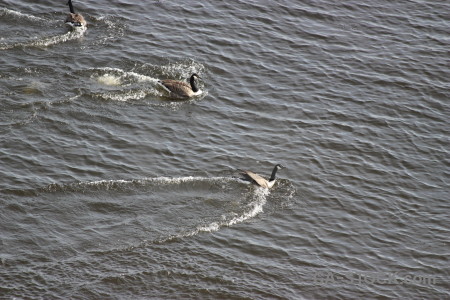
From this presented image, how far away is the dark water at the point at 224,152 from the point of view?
48.2 feet

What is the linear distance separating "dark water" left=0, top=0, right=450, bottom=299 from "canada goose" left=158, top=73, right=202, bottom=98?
0.27 m

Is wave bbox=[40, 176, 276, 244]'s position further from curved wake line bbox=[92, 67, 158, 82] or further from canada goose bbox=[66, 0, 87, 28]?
canada goose bbox=[66, 0, 87, 28]

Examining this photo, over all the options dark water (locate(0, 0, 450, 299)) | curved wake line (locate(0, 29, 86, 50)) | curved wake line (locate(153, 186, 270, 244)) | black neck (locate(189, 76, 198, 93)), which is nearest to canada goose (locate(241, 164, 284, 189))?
curved wake line (locate(153, 186, 270, 244))

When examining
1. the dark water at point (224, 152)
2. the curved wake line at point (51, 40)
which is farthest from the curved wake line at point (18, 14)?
the curved wake line at point (51, 40)

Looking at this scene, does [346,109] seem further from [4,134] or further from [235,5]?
[4,134]

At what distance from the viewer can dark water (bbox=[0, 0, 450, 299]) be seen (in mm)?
14695

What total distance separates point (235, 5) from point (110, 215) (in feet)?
47.1

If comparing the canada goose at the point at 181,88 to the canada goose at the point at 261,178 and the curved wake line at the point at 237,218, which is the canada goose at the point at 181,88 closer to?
the canada goose at the point at 261,178

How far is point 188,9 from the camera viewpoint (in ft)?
88.4

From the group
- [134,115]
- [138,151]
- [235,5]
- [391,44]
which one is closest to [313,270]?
[138,151]

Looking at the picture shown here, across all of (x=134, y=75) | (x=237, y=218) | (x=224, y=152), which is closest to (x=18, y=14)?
(x=134, y=75)

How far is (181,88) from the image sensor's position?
21344mm

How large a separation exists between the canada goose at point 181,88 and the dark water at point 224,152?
0.27m

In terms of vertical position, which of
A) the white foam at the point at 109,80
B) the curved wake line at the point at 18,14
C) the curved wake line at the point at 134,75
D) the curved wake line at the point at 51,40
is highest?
the curved wake line at the point at 18,14
